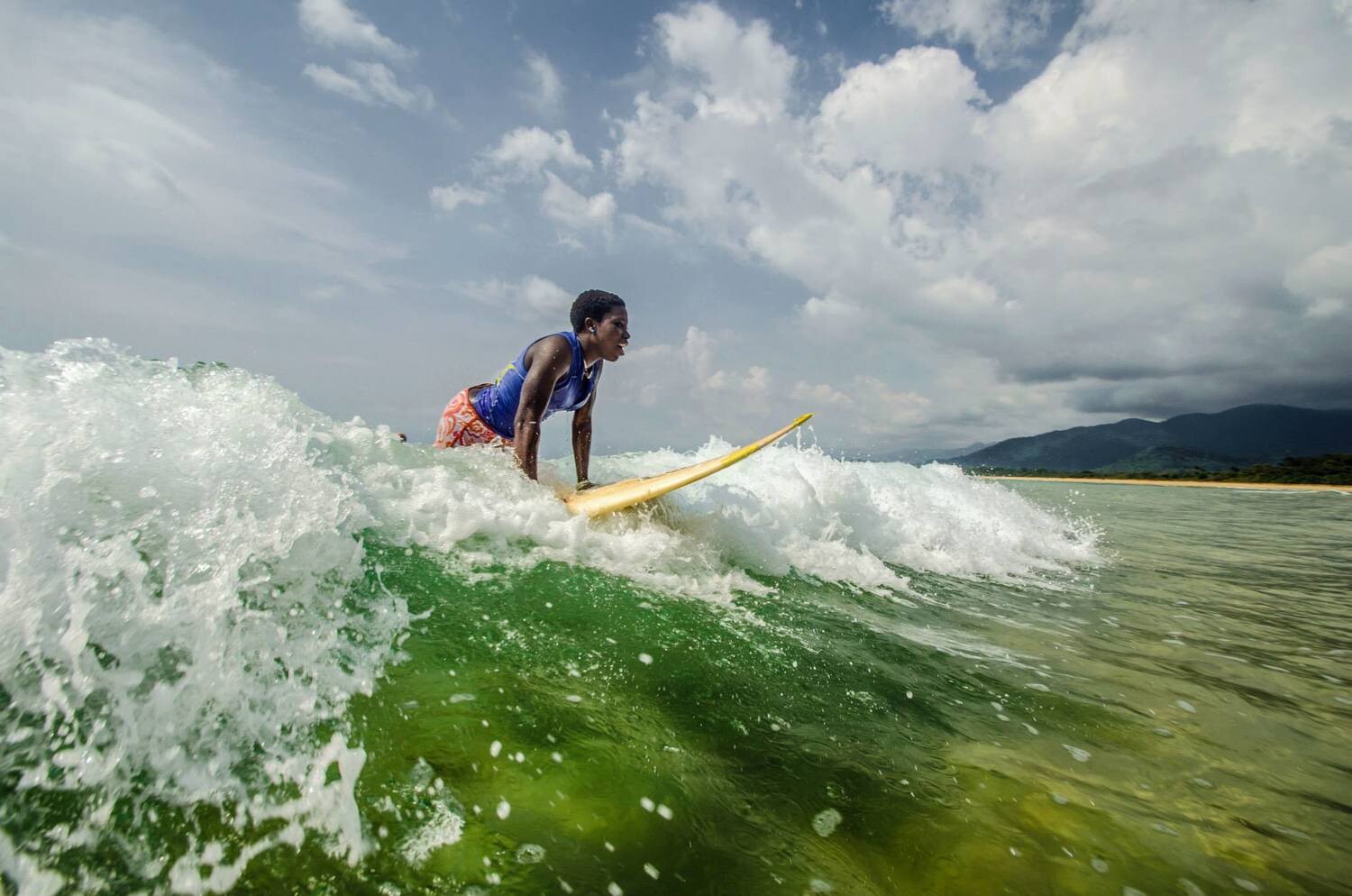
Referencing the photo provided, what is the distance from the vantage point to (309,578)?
221 centimetres

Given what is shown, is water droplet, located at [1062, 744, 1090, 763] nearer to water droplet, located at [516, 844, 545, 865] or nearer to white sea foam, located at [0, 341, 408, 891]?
water droplet, located at [516, 844, 545, 865]

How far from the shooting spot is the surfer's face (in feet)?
16.1

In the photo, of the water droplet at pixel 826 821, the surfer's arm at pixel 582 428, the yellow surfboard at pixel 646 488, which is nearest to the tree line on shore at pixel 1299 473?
the surfer's arm at pixel 582 428

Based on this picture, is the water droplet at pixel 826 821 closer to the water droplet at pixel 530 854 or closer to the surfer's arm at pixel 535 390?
the water droplet at pixel 530 854

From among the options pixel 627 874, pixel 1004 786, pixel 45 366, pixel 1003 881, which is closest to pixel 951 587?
pixel 1004 786

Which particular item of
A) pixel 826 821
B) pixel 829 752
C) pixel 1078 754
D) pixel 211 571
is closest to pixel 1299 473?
pixel 1078 754

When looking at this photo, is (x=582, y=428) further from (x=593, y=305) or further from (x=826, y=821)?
(x=826, y=821)

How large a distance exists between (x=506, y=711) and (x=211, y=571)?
121 cm

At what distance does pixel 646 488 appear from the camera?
4254 mm

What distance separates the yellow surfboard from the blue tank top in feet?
3.06

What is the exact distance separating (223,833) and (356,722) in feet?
1.36

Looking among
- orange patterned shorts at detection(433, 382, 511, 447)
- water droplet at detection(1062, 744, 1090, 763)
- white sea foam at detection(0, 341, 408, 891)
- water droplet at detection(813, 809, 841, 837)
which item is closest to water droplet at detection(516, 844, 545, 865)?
white sea foam at detection(0, 341, 408, 891)

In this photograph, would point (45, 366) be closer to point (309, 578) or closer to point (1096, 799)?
point (309, 578)

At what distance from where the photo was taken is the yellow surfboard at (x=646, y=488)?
4227mm
